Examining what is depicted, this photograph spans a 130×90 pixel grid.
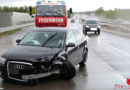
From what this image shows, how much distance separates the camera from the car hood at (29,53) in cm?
652

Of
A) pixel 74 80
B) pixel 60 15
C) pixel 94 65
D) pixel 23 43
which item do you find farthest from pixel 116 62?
pixel 60 15

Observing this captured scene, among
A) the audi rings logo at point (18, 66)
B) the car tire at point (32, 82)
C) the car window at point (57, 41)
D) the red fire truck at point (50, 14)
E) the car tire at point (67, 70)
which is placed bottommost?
the car tire at point (32, 82)

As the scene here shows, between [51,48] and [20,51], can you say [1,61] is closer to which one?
[20,51]

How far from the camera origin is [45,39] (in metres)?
7.89

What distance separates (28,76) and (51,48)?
1.27m

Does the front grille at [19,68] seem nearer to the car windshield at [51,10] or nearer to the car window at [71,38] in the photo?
the car window at [71,38]

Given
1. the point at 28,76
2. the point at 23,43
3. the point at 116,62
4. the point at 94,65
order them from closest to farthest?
the point at 28,76, the point at 23,43, the point at 94,65, the point at 116,62

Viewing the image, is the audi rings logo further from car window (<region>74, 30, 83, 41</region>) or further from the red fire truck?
the red fire truck

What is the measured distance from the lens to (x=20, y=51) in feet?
22.6

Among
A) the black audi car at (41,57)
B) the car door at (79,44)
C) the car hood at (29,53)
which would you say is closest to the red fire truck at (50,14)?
the car door at (79,44)

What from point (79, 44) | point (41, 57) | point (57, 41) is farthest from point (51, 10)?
point (41, 57)

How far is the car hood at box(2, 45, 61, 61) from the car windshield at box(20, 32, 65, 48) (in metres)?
0.39

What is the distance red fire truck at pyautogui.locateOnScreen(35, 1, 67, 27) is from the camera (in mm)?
20734

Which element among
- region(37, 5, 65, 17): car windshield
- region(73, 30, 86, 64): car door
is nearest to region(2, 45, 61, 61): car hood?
region(73, 30, 86, 64): car door
